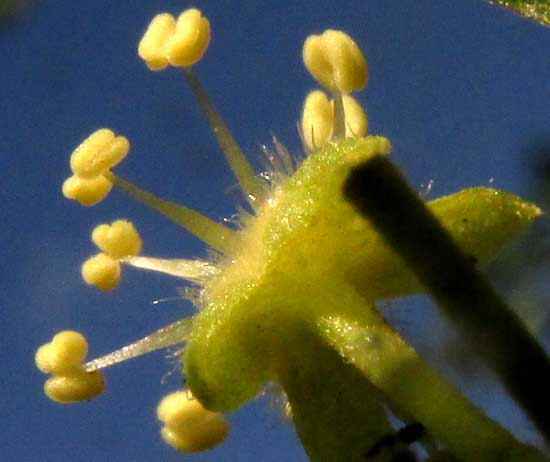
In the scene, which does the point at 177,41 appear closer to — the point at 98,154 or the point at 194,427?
the point at 98,154

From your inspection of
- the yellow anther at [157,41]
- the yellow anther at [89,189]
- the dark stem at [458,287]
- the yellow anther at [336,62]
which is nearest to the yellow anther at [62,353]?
the yellow anther at [89,189]

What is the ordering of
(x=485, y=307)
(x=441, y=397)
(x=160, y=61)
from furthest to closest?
(x=160, y=61) < (x=441, y=397) < (x=485, y=307)

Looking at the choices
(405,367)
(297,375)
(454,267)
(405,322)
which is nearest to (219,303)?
(297,375)

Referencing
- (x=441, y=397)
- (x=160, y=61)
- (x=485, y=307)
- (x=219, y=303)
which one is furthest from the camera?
(x=160, y=61)

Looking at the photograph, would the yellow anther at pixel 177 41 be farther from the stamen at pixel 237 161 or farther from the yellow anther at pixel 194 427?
the yellow anther at pixel 194 427

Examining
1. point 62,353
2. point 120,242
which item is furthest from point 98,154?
point 62,353

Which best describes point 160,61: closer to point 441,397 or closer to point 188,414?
point 188,414

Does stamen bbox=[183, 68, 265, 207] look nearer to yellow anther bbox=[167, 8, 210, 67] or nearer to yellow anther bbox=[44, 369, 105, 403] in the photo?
yellow anther bbox=[167, 8, 210, 67]
